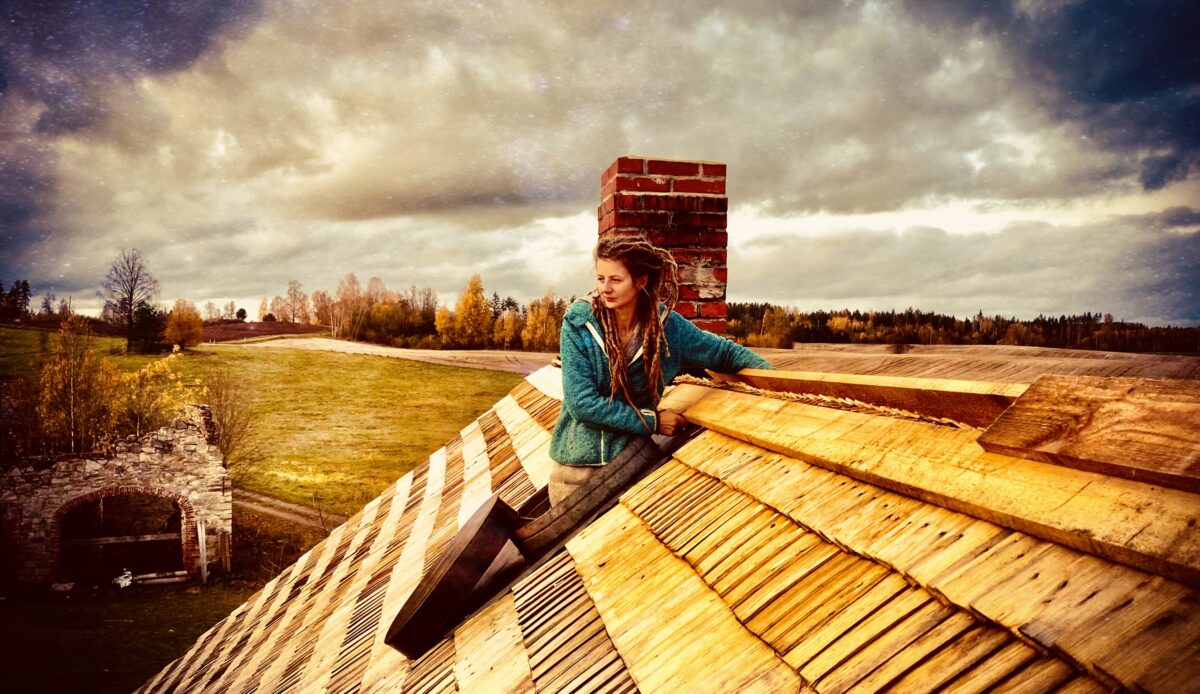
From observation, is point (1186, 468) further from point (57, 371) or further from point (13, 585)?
point (57, 371)

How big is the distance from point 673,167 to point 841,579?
346cm

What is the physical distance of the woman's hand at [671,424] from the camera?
2.46 metres

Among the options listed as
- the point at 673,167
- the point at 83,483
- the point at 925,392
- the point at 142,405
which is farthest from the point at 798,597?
the point at 142,405

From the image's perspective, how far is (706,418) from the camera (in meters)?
2.32

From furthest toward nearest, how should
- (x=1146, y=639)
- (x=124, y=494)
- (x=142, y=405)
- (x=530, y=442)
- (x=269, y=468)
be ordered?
(x=269, y=468), (x=142, y=405), (x=124, y=494), (x=530, y=442), (x=1146, y=639)

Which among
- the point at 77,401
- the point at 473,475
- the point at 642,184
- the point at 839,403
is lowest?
the point at 77,401

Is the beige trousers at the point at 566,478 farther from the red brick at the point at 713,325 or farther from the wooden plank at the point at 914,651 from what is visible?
the red brick at the point at 713,325

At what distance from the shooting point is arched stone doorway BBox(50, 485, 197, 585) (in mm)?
20375

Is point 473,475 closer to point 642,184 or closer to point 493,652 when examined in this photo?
point 642,184

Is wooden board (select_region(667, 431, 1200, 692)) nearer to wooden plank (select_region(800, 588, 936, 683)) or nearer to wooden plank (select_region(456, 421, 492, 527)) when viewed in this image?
wooden plank (select_region(800, 588, 936, 683))

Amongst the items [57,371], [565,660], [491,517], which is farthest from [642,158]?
[57,371]

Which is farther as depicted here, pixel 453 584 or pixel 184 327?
pixel 184 327

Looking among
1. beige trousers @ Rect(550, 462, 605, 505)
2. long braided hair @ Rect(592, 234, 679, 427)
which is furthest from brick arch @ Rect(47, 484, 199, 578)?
long braided hair @ Rect(592, 234, 679, 427)

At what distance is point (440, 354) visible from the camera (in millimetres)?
47688
